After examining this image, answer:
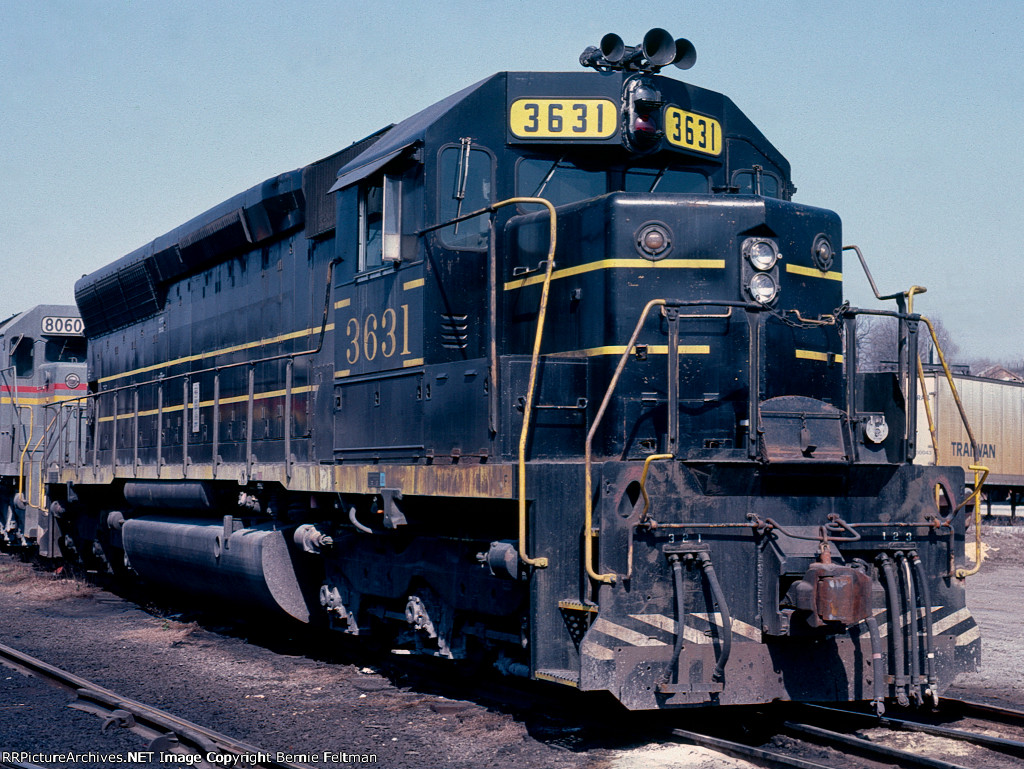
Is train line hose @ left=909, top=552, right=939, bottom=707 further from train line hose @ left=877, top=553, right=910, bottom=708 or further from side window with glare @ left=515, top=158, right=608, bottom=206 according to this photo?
side window with glare @ left=515, top=158, right=608, bottom=206

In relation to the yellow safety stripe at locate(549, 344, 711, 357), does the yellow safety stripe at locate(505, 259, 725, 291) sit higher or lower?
higher

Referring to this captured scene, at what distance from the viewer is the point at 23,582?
47.6 feet

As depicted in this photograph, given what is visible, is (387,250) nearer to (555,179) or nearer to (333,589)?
(555,179)

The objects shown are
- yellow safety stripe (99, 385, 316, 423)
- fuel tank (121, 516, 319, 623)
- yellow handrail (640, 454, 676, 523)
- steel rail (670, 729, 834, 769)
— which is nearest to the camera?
steel rail (670, 729, 834, 769)

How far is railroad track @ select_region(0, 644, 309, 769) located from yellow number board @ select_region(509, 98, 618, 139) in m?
3.95

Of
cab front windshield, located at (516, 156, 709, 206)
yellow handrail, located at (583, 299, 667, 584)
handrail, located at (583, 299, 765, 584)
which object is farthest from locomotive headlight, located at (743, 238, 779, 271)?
cab front windshield, located at (516, 156, 709, 206)

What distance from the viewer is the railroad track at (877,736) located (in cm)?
541

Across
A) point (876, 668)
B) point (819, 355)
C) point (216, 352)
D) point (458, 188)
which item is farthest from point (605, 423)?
point (216, 352)

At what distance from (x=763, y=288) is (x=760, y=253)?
203mm

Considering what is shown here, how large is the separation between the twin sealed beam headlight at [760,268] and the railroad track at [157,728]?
3531mm

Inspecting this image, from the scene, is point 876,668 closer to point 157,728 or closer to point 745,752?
point 745,752

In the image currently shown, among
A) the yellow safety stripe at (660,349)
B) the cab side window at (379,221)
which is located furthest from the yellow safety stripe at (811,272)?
the cab side window at (379,221)

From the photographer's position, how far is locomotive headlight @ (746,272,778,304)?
626cm

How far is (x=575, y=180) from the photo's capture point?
6.97 meters
